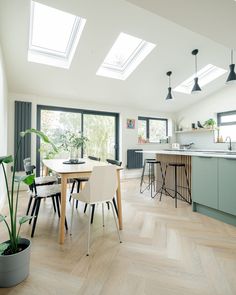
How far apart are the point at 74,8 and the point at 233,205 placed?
3.30 meters

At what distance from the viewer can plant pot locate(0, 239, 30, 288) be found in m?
1.27

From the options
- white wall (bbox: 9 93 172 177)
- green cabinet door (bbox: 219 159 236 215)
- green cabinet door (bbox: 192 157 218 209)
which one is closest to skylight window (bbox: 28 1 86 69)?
white wall (bbox: 9 93 172 177)

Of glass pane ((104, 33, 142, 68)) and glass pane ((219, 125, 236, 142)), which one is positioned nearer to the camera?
glass pane ((104, 33, 142, 68))

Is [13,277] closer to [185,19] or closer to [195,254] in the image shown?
[195,254]

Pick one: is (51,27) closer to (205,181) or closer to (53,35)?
(53,35)

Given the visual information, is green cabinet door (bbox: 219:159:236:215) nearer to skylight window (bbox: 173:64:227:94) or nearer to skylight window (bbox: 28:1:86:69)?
skylight window (bbox: 28:1:86:69)

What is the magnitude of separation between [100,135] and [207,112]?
10.9 ft

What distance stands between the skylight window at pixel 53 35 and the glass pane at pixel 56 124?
137 centimetres

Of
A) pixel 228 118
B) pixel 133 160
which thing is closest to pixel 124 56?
pixel 133 160

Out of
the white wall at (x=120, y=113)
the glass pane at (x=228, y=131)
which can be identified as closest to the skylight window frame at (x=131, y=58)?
the white wall at (x=120, y=113)

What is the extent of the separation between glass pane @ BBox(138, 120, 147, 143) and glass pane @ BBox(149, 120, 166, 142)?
229mm

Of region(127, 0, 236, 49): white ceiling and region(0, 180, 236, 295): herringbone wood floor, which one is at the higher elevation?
region(127, 0, 236, 49): white ceiling

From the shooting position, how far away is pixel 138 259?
1.64 metres

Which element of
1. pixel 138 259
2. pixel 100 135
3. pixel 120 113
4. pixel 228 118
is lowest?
pixel 138 259
